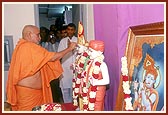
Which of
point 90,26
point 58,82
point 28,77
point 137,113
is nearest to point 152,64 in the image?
point 137,113

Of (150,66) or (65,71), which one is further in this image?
(65,71)

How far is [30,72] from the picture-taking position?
219cm

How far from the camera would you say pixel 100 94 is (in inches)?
→ 68.4

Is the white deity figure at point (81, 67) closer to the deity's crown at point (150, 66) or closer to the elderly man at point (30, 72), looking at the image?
the elderly man at point (30, 72)

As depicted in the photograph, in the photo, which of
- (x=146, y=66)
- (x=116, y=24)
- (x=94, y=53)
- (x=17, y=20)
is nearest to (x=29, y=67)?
(x=94, y=53)

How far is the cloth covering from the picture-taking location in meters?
2.15

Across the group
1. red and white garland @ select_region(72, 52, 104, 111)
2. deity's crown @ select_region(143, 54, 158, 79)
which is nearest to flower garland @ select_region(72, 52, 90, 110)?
red and white garland @ select_region(72, 52, 104, 111)

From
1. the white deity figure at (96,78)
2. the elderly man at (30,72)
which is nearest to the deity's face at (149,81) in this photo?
the white deity figure at (96,78)

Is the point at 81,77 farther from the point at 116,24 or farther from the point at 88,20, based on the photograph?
the point at 88,20

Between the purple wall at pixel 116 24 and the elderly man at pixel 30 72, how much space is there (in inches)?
15.3

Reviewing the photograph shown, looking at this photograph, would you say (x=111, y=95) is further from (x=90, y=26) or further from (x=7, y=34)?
(x=7, y=34)

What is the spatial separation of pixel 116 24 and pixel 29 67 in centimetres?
78

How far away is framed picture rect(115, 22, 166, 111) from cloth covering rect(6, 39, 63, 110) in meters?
0.71

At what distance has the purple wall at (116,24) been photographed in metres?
1.60
